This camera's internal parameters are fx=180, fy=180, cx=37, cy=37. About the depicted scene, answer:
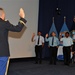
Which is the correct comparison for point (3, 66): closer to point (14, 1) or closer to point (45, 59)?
point (14, 1)

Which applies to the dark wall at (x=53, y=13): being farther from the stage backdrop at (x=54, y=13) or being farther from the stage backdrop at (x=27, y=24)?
the stage backdrop at (x=27, y=24)

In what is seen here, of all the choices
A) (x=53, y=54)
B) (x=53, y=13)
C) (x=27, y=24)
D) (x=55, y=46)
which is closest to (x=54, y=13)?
(x=53, y=13)

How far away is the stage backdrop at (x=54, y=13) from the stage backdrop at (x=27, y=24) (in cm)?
30

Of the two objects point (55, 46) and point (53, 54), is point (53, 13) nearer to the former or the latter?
point (55, 46)

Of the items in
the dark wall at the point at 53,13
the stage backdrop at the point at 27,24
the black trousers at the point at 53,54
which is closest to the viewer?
the black trousers at the point at 53,54

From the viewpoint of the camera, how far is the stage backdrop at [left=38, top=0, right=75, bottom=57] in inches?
335

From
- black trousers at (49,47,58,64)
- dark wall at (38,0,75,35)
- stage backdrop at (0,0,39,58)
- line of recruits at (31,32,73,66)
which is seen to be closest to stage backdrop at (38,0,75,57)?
dark wall at (38,0,75,35)

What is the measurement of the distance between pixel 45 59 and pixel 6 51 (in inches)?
254

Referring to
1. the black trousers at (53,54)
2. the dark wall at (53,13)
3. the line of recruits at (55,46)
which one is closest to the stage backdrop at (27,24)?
the dark wall at (53,13)

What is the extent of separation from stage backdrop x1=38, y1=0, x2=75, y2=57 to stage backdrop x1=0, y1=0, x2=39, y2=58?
0.30 m

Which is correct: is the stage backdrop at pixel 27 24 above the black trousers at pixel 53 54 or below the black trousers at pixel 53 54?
above

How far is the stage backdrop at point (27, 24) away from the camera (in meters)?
7.57

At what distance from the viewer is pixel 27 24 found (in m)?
8.14

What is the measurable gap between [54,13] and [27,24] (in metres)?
1.59
